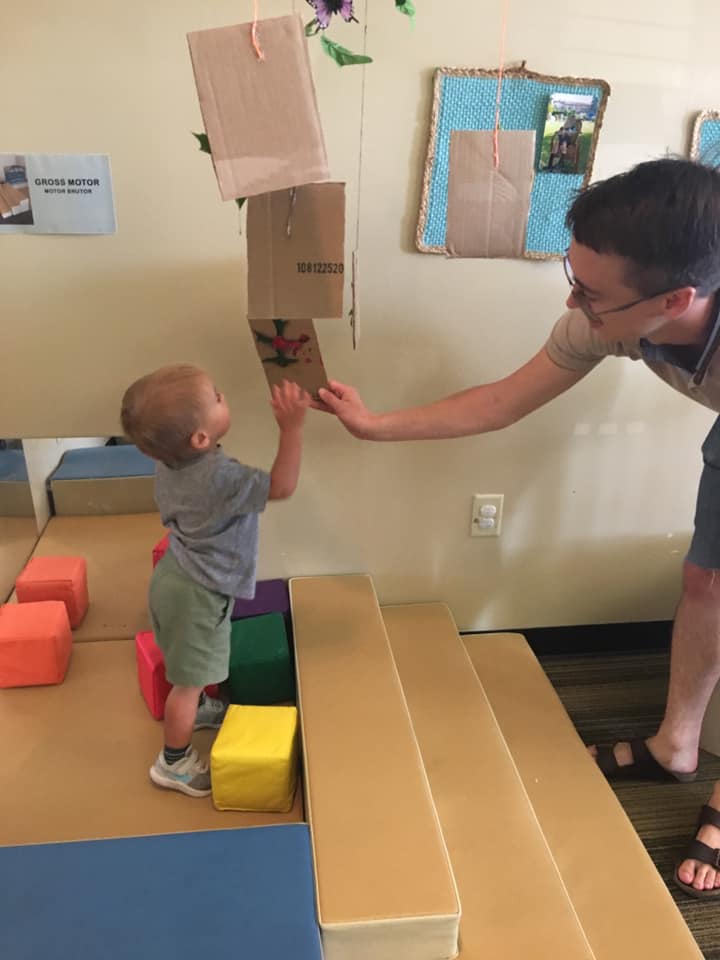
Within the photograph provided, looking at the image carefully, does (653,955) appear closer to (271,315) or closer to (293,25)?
(271,315)

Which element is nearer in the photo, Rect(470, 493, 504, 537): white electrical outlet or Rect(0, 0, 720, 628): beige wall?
Rect(0, 0, 720, 628): beige wall

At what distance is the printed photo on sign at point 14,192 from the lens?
1.46 meters

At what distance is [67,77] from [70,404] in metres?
0.65

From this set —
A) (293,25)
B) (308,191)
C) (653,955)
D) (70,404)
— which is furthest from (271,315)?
(653,955)

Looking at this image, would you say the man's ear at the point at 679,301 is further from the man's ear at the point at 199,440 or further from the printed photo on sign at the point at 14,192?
the printed photo on sign at the point at 14,192

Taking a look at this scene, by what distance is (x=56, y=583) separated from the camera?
5.85ft

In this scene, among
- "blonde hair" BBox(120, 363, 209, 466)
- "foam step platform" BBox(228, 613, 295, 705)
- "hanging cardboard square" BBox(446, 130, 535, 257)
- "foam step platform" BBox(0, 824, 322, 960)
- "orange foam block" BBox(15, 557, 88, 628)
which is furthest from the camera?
"orange foam block" BBox(15, 557, 88, 628)

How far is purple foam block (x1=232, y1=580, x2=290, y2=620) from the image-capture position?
5.87ft

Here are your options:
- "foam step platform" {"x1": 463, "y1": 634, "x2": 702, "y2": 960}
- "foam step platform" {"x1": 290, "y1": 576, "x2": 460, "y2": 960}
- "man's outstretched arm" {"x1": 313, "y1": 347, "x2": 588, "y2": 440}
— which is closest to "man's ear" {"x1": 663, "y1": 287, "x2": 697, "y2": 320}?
"man's outstretched arm" {"x1": 313, "y1": 347, "x2": 588, "y2": 440}

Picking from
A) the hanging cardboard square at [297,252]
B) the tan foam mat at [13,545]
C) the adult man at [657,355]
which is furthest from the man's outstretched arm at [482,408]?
the tan foam mat at [13,545]

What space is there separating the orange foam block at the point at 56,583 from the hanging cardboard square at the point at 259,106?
1057mm

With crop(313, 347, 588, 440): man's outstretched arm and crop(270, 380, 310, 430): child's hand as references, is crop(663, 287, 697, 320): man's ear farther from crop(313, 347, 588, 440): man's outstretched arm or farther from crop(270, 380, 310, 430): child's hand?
crop(270, 380, 310, 430): child's hand

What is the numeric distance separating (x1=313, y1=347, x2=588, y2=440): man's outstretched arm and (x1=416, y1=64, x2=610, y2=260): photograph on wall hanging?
10.0 inches

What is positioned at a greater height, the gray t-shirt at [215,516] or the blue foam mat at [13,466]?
the gray t-shirt at [215,516]
